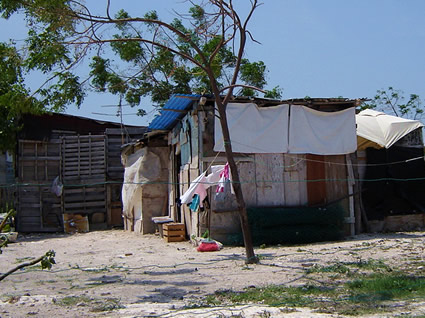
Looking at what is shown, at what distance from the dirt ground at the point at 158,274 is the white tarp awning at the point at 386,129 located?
259 cm

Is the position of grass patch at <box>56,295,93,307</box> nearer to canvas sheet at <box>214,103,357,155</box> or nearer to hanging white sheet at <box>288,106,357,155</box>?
canvas sheet at <box>214,103,357,155</box>

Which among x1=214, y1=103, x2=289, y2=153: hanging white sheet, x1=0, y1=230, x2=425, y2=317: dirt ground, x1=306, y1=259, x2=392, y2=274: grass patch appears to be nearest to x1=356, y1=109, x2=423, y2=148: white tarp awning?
x1=0, y1=230, x2=425, y2=317: dirt ground

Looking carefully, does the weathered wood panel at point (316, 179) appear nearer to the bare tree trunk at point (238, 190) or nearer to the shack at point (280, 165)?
the shack at point (280, 165)

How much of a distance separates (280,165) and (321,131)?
52.8 inches

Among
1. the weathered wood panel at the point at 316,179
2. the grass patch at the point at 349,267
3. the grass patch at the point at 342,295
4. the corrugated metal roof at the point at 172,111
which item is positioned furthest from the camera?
the weathered wood panel at the point at 316,179

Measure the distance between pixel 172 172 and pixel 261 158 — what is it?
4.11 metres

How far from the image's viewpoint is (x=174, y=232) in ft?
42.9

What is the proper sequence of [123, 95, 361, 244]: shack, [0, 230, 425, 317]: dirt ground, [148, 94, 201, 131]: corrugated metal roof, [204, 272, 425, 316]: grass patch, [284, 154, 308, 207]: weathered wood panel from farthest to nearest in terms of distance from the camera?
[284, 154, 308, 207]: weathered wood panel
[148, 94, 201, 131]: corrugated metal roof
[123, 95, 361, 244]: shack
[0, 230, 425, 317]: dirt ground
[204, 272, 425, 316]: grass patch

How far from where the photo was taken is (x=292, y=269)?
320 inches

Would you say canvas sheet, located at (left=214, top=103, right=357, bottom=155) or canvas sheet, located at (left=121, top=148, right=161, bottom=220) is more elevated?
canvas sheet, located at (left=214, top=103, right=357, bottom=155)

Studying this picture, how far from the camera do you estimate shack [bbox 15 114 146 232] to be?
18281mm

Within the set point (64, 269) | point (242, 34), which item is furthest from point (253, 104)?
point (64, 269)

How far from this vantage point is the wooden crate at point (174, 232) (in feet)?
42.7

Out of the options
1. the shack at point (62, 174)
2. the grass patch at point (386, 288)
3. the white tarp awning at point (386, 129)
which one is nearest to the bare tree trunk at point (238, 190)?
the grass patch at point (386, 288)
